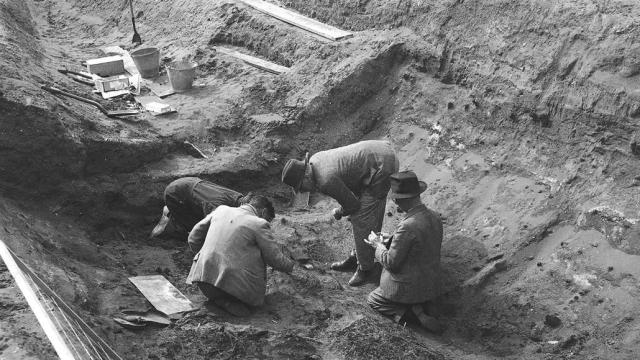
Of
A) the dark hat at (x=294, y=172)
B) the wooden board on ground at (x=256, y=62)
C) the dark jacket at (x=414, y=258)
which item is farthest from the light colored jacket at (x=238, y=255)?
the wooden board on ground at (x=256, y=62)

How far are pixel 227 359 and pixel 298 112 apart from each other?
4.39 m

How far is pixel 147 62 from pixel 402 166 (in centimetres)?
523

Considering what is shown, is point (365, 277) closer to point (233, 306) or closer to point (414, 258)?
point (414, 258)

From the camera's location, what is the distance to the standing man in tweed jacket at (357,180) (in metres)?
6.82

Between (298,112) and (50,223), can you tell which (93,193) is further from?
(298,112)

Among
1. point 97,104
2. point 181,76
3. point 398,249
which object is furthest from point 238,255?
point 181,76

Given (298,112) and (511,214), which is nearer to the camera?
(511,214)

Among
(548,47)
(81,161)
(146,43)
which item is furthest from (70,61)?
(548,47)

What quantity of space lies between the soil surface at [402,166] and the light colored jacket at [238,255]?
0.30m

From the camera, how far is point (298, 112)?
354 inches

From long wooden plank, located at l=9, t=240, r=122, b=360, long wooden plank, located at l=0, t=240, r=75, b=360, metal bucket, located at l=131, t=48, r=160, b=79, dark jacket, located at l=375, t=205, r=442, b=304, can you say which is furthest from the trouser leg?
metal bucket, located at l=131, t=48, r=160, b=79

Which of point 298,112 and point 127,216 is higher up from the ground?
point 298,112

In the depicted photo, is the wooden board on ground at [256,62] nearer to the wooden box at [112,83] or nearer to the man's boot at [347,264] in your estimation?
the wooden box at [112,83]

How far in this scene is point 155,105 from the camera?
32.0 ft
